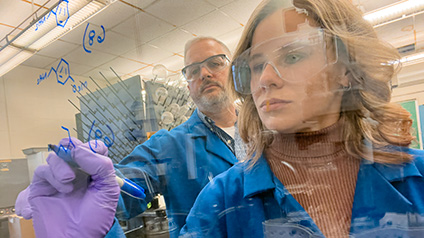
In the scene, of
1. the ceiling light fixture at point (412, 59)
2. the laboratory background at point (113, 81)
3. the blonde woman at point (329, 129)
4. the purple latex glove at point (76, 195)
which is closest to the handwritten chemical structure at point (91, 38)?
the laboratory background at point (113, 81)

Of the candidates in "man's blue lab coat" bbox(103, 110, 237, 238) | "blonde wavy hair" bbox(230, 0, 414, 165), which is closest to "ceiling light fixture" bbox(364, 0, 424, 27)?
"blonde wavy hair" bbox(230, 0, 414, 165)

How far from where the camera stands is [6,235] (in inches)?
36.5

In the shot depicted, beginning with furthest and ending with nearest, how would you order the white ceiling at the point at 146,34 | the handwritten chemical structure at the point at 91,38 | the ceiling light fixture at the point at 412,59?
the handwritten chemical structure at the point at 91,38, the white ceiling at the point at 146,34, the ceiling light fixture at the point at 412,59

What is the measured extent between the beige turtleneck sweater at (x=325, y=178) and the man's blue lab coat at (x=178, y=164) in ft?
0.43

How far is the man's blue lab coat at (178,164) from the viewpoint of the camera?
1.53ft

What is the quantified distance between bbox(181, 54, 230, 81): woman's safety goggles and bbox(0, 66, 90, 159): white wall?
0.27 metres

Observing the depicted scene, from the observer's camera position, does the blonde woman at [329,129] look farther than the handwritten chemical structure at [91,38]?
No

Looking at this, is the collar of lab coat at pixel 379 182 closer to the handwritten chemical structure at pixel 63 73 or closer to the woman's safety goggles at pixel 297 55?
the woman's safety goggles at pixel 297 55

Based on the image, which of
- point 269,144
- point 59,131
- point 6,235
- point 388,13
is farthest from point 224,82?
point 6,235

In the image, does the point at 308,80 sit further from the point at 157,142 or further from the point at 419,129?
the point at 157,142

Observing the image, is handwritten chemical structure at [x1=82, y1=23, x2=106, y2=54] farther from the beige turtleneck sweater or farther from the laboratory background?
the beige turtleneck sweater

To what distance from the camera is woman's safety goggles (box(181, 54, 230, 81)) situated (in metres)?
0.46

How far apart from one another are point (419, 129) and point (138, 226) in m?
0.59

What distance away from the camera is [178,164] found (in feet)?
1.63
